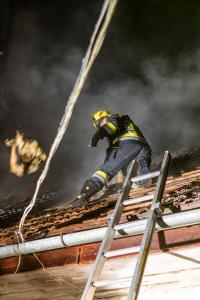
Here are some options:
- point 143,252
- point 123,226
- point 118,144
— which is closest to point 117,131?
point 118,144

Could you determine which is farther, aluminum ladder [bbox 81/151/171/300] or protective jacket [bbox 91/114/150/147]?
protective jacket [bbox 91/114/150/147]

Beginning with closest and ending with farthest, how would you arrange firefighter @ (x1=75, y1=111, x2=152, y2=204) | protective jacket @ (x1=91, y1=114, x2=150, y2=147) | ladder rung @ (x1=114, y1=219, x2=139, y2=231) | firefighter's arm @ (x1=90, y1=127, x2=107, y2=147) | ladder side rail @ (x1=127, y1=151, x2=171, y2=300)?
ladder side rail @ (x1=127, y1=151, x2=171, y2=300), ladder rung @ (x1=114, y1=219, x2=139, y2=231), firefighter @ (x1=75, y1=111, x2=152, y2=204), protective jacket @ (x1=91, y1=114, x2=150, y2=147), firefighter's arm @ (x1=90, y1=127, x2=107, y2=147)

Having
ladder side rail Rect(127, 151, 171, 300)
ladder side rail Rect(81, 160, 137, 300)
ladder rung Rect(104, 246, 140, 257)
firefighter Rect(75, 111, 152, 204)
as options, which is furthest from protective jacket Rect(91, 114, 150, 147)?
ladder rung Rect(104, 246, 140, 257)

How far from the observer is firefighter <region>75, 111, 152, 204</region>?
539 centimetres

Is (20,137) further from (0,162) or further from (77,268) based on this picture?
(77,268)

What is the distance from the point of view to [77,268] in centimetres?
285

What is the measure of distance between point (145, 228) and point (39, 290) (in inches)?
64.4

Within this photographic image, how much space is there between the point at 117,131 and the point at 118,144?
263mm

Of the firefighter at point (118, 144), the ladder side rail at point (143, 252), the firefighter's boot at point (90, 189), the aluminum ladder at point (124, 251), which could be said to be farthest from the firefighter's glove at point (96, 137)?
the ladder side rail at point (143, 252)

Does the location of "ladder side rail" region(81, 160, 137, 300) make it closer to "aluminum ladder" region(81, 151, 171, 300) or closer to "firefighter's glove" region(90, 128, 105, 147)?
"aluminum ladder" region(81, 151, 171, 300)

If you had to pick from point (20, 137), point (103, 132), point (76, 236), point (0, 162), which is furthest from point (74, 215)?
point (0, 162)

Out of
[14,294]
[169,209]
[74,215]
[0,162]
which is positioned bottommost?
[14,294]

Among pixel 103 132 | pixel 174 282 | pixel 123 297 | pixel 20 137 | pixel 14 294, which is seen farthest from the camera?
pixel 20 137

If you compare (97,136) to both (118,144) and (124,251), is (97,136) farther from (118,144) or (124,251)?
(124,251)
